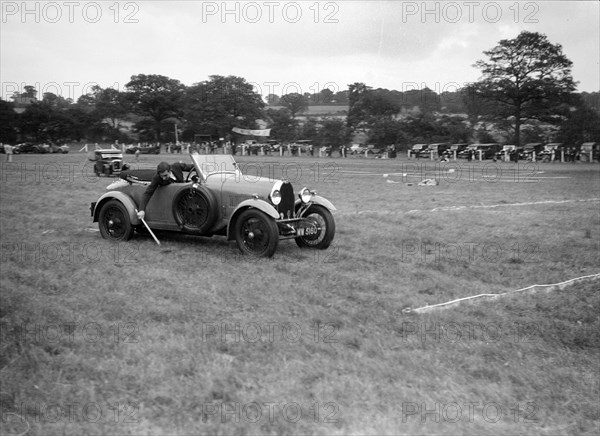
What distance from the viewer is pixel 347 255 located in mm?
8570

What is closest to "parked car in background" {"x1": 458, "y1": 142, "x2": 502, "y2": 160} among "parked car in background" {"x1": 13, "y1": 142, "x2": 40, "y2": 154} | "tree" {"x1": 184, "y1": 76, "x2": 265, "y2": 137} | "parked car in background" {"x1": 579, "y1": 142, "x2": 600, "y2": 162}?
"parked car in background" {"x1": 579, "y1": 142, "x2": 600, "y2": 162}

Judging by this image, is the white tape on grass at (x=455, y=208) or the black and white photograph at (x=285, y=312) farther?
the white tape on grass at (x=455, y=208)

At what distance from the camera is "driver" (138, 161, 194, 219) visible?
914cm

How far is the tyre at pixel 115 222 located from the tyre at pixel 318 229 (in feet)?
8.63

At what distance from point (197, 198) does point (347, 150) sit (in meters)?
52.7

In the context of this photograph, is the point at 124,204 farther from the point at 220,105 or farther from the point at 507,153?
the point at 507,153

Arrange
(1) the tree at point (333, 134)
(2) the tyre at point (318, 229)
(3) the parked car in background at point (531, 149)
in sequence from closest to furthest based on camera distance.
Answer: (2) the tyre at point (318, 229) → (3) the parked car in background at point (531, 149) → (1) the tree at point (333, 134)

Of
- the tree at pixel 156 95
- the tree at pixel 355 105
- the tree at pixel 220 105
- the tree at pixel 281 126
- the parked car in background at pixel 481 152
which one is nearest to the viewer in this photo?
the parked car in background at pixel 481 152

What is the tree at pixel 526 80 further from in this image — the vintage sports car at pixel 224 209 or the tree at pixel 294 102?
the vintage sports car at pixel 224 209

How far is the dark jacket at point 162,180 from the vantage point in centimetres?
920

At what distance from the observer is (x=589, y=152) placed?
4469 centimetres

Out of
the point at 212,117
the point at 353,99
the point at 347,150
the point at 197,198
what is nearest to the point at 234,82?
the point at 212,117

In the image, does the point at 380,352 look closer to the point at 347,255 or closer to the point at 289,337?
the point at 289,337

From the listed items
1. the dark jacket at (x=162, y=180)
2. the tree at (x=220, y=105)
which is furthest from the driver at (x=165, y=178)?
the tree at (x=220, y=105)
